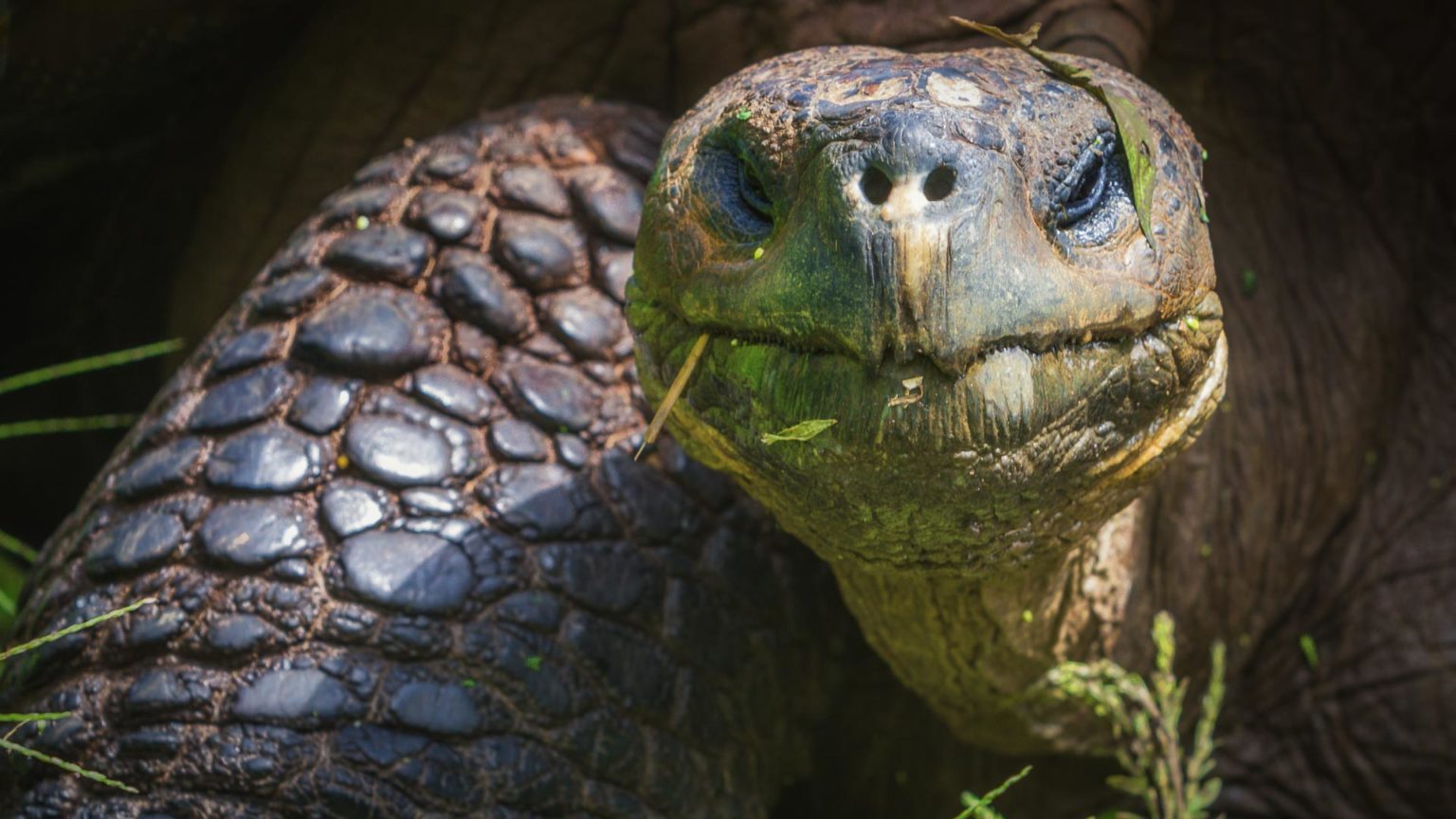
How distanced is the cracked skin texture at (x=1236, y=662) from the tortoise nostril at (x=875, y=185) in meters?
0.90

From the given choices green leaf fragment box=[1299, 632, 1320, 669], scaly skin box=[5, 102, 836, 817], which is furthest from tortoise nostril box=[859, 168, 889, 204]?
green leaf fragment box=[1299, 632, 1320, 669]

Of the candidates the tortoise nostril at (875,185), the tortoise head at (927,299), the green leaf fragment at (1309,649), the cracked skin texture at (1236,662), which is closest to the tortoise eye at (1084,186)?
the tortoise head at (927,299)

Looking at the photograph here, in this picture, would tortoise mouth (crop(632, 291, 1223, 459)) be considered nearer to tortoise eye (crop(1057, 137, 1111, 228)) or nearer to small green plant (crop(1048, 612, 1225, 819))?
tortoise eye (crop(1057, 137, 1111, 228))

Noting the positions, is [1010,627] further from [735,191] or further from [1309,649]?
[1309,649]

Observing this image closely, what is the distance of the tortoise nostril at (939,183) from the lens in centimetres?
143

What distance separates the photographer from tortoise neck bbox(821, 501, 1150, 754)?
2.10 metres

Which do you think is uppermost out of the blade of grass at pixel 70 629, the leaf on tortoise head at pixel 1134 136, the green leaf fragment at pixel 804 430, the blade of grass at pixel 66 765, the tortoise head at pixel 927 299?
the leaf on tortoise head at pixel 1134 136

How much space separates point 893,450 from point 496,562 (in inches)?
35.9

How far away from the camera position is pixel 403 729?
2064 mm

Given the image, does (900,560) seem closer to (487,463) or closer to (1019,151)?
(1019,151)

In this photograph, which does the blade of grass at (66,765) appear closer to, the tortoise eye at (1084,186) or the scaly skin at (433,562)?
the scaly skin at (433,562)

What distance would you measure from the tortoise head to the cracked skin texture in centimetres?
53

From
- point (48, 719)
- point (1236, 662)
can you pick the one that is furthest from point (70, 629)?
point (1236, 662)

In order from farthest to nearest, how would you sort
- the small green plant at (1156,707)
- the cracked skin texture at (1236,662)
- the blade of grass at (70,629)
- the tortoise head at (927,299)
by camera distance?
the small green plant at (1156,707) → the cracked skin texture at (1236,662) → the blade of grass at (70,629) → the tortoise head at (927,299)
